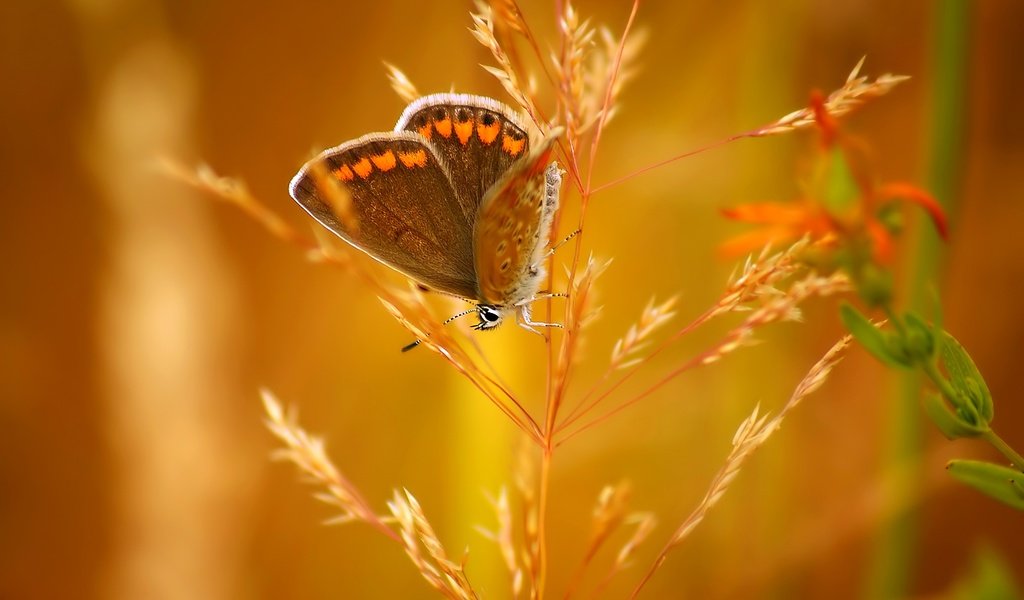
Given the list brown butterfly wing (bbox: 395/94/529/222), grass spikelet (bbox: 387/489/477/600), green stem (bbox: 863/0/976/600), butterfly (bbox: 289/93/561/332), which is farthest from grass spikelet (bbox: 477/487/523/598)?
green stem (bbox: 863/0/976/600)

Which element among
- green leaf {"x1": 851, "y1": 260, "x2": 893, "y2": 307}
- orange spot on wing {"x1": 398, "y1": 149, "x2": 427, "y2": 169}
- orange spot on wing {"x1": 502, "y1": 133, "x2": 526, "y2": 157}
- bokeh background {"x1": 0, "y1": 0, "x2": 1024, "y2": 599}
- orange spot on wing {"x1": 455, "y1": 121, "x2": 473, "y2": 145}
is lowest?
bokeh background {"x1": 0, "y1": 0, "x2": 1024, "y2": 599}

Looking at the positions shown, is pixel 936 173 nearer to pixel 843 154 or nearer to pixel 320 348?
pixel 843 154

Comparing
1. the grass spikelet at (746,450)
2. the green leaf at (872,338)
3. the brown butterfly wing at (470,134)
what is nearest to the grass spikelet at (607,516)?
the grass spikelet at (746,450)

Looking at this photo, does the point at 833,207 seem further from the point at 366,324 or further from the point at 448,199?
the point at 366,324

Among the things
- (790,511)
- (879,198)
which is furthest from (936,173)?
(790,511)

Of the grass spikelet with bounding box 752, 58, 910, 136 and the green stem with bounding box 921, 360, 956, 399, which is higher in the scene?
the grass spikelet with bounding box 752, 58, 910, 136

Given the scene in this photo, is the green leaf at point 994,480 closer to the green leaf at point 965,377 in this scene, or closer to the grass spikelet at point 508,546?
the green leaf at point 965,377

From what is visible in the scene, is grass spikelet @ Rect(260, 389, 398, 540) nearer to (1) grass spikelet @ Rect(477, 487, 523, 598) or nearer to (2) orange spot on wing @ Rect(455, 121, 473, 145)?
(1) grass spikelet @ Rect(477, 487, 523, 598)
